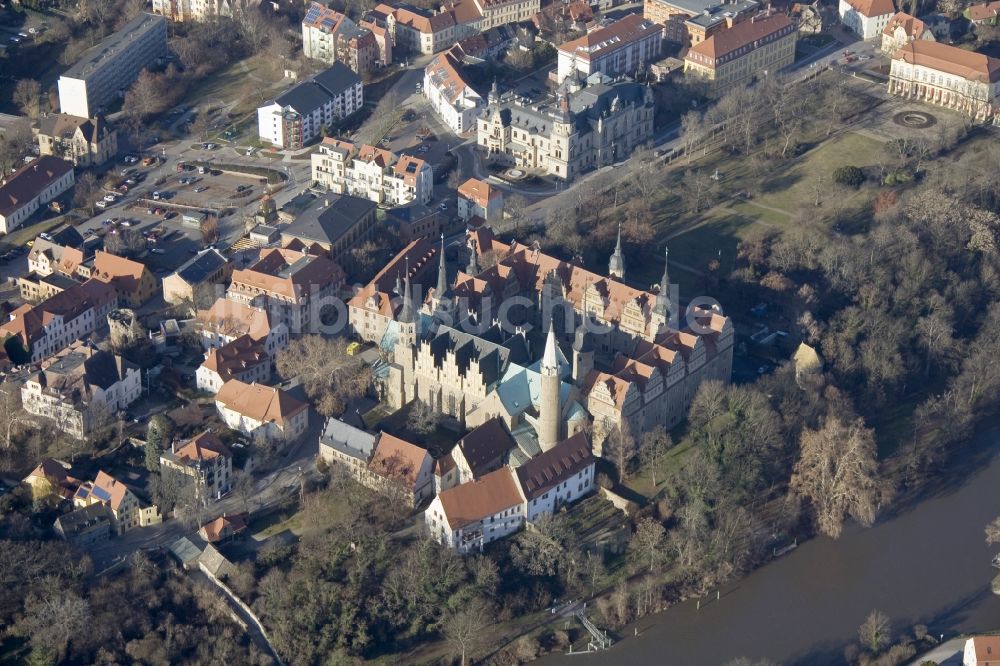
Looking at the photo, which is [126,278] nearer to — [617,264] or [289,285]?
[289,285]

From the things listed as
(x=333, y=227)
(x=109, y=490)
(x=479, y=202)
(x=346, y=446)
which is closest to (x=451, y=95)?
(x=479, y=202)

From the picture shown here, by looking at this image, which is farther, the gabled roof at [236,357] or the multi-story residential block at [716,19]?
the multi-story residential block at [716,19]

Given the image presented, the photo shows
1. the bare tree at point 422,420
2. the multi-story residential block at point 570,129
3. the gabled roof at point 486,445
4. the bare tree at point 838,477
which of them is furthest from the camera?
the multi-story residential block at point 570,129

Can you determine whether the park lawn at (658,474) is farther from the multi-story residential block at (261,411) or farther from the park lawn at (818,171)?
the park lawn at (818,171)

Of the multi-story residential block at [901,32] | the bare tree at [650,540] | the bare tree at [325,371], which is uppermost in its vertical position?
the multi-story residential block at [901,32]

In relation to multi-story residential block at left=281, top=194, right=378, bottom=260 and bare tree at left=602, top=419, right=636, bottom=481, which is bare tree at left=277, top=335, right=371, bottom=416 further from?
bare tree at left=602, top=419, right=636, bottom=481

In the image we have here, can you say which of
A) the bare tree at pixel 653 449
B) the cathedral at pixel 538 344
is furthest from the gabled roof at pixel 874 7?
the bare tree at pixel 653 449
